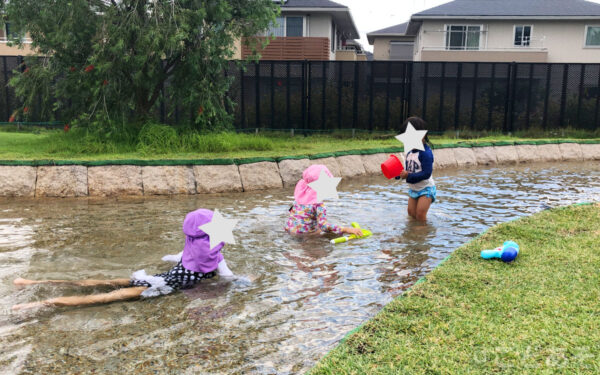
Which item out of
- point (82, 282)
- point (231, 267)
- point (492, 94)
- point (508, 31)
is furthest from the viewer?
point (508, 31)

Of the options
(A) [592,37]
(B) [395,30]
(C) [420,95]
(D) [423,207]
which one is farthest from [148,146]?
(B) [395,30]

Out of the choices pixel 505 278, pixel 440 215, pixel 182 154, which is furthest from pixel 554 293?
pixel 182 154

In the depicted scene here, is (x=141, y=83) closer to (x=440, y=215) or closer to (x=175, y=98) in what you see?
(x=175, y=98)

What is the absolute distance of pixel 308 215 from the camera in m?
6.31

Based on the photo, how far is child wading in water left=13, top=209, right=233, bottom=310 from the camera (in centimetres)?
436

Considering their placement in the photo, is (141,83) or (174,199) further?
(141,83)

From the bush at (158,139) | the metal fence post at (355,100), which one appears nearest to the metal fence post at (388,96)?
the metal fence post at (355,100)

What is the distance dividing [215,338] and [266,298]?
82cm

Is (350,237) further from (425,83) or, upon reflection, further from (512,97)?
(512,97)

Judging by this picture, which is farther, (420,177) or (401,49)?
(401,49)

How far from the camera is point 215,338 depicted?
3.56 metres

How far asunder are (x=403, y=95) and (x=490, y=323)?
1266 cm

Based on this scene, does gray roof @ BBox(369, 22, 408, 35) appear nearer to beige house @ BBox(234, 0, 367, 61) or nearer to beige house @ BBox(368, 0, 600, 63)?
beige house @ BBox(368, 0, 600, 63)

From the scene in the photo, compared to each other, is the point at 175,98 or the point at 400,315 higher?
the point at 175,98
